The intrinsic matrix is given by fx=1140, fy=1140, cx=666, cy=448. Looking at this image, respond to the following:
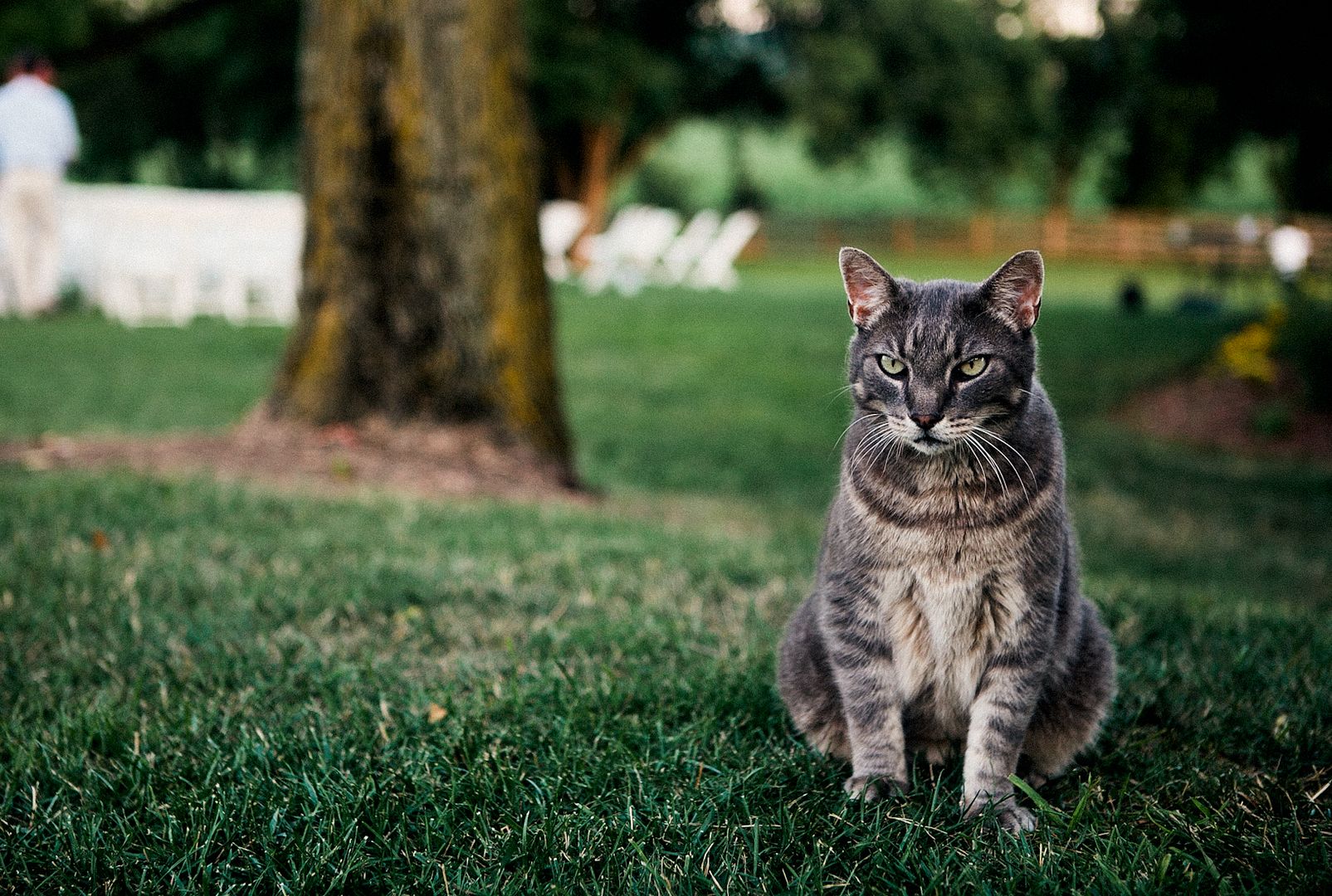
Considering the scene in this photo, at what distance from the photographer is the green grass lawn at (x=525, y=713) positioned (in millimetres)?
2299

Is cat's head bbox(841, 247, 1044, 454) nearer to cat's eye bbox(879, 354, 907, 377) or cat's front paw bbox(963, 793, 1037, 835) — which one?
cat's eye bbox(879, 354, 907, 377)

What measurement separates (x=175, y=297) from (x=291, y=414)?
9930 mm

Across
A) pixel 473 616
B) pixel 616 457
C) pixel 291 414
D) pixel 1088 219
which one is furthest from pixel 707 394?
pixel 1088 219

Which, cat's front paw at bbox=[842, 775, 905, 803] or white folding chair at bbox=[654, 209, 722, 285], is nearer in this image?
cat's front paw at bbox=[842, 775, 905, 803]

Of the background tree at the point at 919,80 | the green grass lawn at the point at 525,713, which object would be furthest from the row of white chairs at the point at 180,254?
the background tree at the point at 919,80

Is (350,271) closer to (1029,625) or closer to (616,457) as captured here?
(616,457)

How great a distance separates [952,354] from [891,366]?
0.15 meters

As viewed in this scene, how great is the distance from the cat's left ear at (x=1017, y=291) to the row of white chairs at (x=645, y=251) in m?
16.8

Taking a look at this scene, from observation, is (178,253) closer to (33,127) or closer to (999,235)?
(33,127)

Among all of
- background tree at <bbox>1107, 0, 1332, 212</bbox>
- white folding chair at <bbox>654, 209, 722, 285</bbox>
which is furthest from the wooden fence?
background tree at <bbox>1107, 0, 1332, 212</bbox>

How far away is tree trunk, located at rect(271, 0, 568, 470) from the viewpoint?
6.01 meters

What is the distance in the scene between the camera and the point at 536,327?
634 centimetres

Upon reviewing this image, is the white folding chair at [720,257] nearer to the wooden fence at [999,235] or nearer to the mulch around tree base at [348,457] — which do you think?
the mulch around tree base at [348,457]

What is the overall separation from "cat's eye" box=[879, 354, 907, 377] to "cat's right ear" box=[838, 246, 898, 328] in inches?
5.0
